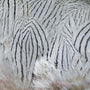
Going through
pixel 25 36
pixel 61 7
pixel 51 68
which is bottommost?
pixel 51 68

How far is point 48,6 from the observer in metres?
0.92

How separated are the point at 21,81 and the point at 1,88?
14 centimetres

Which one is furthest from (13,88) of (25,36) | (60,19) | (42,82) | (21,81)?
(60,19)

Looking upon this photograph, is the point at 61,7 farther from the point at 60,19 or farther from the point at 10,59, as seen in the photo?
the point at 10,59

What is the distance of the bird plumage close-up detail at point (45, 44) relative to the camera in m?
0.85

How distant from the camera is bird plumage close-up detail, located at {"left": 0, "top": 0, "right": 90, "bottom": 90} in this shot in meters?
0.85

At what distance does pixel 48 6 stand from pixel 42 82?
0.35 metres

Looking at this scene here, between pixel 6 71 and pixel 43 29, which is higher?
pixel 43 29

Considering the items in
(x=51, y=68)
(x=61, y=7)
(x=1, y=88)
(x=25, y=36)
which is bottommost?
(x=1, y=88)

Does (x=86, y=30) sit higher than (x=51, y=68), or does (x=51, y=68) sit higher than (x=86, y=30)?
(x=86, y=30)

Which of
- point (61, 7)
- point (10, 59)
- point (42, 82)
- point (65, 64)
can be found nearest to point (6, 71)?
point (10, 59)

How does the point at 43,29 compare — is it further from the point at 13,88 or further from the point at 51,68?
the point at 13,88

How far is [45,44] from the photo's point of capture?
88 centimetres

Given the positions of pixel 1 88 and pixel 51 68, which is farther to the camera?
pixel 1 88
